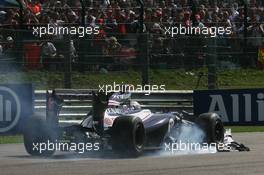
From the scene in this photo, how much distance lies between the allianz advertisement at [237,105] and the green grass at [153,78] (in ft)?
5.02

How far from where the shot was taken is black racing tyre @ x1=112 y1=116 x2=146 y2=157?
37.8 feet

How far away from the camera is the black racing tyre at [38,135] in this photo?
1196 cm

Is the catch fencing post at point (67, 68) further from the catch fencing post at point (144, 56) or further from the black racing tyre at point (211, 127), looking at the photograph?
the black racing tyre at point (211, 127)

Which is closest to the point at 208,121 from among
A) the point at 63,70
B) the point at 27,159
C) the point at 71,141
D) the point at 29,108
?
the point at 71,141

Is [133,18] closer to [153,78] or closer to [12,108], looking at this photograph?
[153,78]

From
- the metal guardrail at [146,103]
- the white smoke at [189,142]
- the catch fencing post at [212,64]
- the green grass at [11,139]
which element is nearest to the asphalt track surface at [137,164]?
the white smoke at [189,142]

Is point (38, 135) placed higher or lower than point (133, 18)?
lower

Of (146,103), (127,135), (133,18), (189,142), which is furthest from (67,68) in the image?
(127,135)

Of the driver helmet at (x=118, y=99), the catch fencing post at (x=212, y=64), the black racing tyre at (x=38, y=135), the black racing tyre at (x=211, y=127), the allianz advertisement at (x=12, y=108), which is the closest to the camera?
the black racing tyre at (x=38, y=135)

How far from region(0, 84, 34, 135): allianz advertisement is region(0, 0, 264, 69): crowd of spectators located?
1492 mm

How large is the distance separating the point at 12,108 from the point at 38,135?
4.05 metres

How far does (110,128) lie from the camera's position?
1178 cm

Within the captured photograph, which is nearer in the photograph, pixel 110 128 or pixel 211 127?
pixel 110 128

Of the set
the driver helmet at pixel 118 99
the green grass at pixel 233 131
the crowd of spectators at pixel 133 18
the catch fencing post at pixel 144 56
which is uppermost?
the crowd of spectators at pixel 133 18
